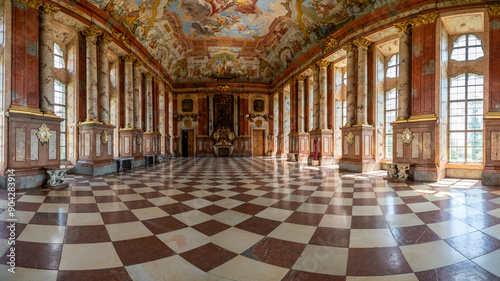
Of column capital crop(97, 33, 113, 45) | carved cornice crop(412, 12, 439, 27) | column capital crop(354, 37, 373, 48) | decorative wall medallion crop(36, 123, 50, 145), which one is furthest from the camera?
column capital crop(354, 37, 373, 48)

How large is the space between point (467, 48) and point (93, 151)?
1641cm

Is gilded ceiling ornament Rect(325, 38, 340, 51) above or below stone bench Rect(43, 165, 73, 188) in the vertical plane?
above

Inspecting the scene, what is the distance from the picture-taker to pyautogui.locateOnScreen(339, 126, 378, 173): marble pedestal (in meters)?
10.8

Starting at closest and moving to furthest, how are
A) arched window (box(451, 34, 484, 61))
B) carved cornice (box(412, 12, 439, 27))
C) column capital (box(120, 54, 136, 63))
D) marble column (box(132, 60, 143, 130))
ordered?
carved cornice (box(412, 12, 439, 27))
arched window (box(451, 34, 484, 61))
column capital (box(120, 54, 136, 63))
marble column (box(132, 60, 143, 130))

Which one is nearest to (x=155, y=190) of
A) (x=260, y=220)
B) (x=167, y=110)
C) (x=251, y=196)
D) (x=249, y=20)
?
(x=251, y=196)

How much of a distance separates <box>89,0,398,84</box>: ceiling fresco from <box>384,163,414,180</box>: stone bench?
711cm

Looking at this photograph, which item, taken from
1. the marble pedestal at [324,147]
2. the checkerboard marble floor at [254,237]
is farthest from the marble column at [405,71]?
the marble pedestal at [324,147]

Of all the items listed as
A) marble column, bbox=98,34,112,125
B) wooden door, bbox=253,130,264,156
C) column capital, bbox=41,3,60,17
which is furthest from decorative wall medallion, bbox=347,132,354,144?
wooden door, bbox=253,130,264,156

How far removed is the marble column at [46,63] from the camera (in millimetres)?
7336

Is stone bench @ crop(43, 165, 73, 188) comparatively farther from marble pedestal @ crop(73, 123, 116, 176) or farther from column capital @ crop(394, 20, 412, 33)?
column capital @ crop(394, 20, 412, 33)

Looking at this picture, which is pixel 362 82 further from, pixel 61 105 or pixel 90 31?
pixel 61 105

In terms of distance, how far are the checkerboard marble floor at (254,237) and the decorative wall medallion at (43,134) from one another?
267 cm

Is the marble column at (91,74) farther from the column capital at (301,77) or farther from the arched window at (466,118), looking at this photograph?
the arched window at (466,118)

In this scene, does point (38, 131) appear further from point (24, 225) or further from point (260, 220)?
point (260, 220)
